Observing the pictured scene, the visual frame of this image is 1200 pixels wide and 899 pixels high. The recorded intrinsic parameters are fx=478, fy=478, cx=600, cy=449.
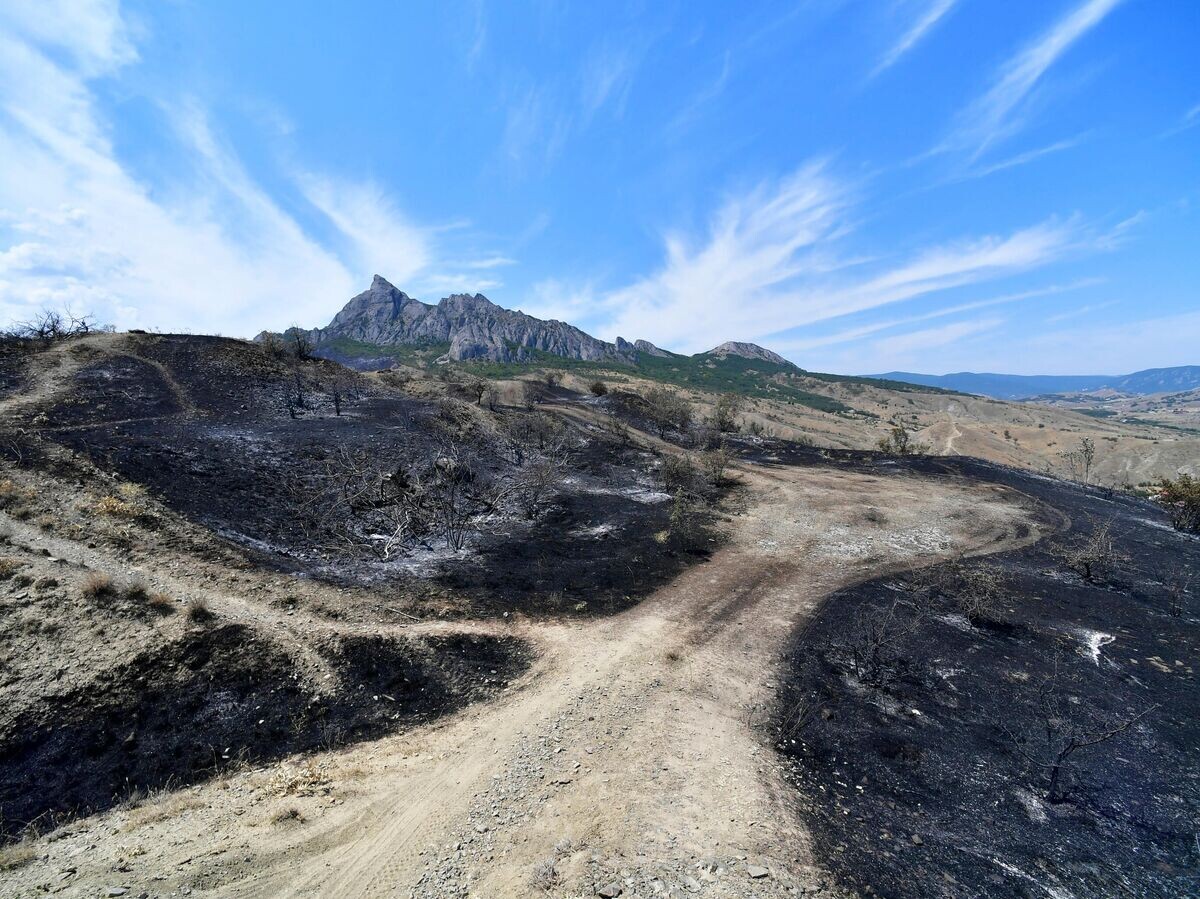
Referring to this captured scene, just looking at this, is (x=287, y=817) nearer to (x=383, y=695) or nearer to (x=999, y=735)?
(x=383, y=695)

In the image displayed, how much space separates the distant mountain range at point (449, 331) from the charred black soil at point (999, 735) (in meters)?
145

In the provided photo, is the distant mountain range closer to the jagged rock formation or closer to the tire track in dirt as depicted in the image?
the jagged rock formation

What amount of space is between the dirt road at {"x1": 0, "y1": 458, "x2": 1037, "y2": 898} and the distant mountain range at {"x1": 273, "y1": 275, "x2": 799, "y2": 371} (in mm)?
146729

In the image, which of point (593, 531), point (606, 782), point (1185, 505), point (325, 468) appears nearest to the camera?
point (606, 782)

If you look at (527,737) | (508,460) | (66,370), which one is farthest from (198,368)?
(527,737)

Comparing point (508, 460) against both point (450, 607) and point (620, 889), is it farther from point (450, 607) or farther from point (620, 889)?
point (620, 889)

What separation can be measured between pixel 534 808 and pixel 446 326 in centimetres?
18936

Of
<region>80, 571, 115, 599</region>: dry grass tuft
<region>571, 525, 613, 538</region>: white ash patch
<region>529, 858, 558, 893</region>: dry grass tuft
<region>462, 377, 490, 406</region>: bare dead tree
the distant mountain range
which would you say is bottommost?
<region>529, 858, 558, 893</region>: dry grass tuft

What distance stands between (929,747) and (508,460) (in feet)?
80.8

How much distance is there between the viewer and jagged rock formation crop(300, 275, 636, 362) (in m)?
174

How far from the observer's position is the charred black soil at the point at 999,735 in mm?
6785

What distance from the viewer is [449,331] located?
179 meters

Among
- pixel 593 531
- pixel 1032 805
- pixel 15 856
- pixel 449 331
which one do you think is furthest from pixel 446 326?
pixel 1032 805

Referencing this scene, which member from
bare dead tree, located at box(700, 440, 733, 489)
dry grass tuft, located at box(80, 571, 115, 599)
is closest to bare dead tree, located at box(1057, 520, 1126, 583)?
bare dead tree, located at box(700, 440, 733, 489)
